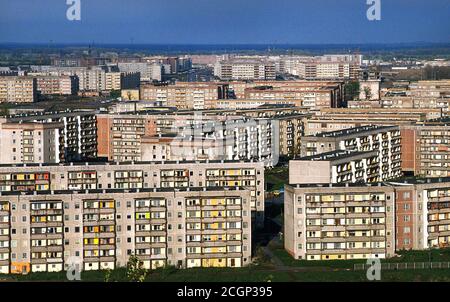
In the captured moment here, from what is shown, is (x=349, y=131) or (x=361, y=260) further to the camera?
→ (x=349, y=131)

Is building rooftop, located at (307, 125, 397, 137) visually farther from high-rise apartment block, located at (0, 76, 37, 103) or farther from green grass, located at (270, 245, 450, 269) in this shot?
high-rise apartment block, located at (0, 76, 37, 103)

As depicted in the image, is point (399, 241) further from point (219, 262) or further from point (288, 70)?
point (288, 70)

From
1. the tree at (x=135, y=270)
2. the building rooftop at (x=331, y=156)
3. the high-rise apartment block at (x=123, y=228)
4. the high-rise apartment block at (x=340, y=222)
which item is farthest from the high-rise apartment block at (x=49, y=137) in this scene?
the high-rise apartment block at (x=340, y=222)

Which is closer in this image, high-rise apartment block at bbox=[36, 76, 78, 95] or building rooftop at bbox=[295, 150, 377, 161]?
building rooftop at bbox=[295, 150, 377, 161]

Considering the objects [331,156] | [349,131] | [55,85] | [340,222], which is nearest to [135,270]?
[340,222]

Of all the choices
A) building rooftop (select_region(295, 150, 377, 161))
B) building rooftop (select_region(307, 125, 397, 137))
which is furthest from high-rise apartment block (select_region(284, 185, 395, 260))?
building rooftop (select_region(307, 125, 397, 137))

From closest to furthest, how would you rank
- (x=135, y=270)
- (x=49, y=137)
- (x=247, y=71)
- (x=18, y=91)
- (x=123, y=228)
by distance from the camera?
(x=135, y=270)
(x=123, y=228)
(x=49, y=137)
(x=18, y=91)
(x=247, y=71)

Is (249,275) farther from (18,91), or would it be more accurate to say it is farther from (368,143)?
(18,91)
